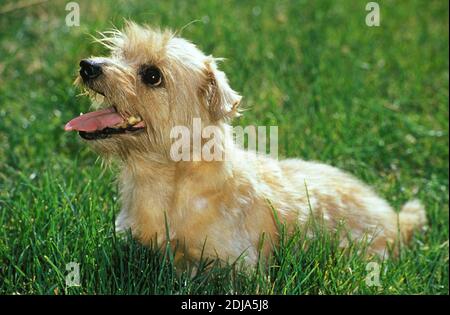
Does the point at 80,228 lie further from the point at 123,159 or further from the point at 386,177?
the point at 386,177

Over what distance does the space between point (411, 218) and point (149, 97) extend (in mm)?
1923

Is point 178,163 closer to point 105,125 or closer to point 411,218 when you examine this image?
point 105,125

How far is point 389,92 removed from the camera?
236 inches

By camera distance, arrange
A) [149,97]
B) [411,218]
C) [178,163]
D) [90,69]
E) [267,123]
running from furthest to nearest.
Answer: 1. [267,123]
2. [411,218]
3. [178,163]
4. [149,97]
5. [90,69]

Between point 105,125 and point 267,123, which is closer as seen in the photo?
point 105,125

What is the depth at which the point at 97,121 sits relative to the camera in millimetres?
3412

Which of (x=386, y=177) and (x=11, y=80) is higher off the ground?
(x=11, y=80)

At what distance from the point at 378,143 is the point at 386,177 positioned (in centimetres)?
32

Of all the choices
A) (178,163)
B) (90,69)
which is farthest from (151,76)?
(178,163)

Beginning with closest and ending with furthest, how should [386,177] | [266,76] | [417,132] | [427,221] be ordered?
1. [427,221]
2. [386,177]
3. [417,132]
4. [266,76]

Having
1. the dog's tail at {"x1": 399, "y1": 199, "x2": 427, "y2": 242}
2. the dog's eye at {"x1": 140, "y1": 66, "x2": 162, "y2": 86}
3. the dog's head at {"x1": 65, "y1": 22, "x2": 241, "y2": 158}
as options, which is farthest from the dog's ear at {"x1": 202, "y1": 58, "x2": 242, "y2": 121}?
the dog's tail at {"x1": 399, "y1": 199, "x2": 427, "y2": 242}

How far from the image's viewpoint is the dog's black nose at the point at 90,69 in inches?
129

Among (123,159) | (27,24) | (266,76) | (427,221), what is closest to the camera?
(123,159)
